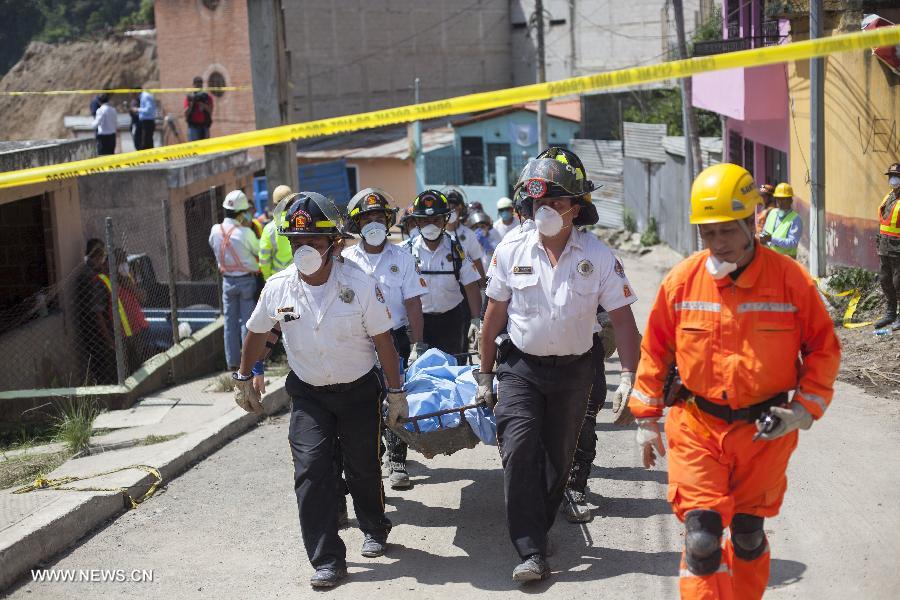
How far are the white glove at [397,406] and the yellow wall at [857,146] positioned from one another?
32.0 ft

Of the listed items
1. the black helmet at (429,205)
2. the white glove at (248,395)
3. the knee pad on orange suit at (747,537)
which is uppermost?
the black helmet at (429,205)

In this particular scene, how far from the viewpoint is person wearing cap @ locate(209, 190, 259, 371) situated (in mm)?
11469

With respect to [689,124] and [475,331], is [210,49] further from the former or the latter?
[475,331]

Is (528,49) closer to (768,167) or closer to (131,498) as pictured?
(768,167)

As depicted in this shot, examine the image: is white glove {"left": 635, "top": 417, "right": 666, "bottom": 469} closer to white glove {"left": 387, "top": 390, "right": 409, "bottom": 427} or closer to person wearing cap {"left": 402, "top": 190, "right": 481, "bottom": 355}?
white glove {"left": 387, "top": 390, "right": 409, "bottom": 427}

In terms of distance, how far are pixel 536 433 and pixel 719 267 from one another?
1.65 metres

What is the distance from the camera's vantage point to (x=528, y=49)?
54.7 meters

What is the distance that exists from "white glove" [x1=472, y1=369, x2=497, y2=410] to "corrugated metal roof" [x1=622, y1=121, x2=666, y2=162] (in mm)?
22909

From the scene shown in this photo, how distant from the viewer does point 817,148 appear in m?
14.3

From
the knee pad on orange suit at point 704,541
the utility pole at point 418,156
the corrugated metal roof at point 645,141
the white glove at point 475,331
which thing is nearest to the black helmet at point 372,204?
the white glove at point 475,331

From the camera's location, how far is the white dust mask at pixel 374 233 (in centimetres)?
747

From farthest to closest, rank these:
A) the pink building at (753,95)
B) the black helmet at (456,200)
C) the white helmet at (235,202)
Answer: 1. the pink building at (753,95)
2. the white helmet at (235,202)
3. the black helmet at (456,200)

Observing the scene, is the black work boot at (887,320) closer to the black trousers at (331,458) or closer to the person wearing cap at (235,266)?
the person wearing cap at (235,266)

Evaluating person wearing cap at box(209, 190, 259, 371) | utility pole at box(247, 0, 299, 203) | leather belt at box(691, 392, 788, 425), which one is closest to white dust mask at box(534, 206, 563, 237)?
leather belt at box(691, 392, 788, 425)
